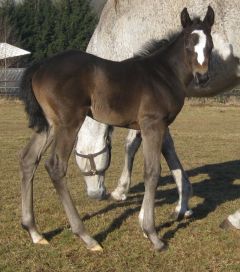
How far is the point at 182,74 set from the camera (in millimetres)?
5375

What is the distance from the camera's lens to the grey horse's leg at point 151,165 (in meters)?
5.09

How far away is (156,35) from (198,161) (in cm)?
589

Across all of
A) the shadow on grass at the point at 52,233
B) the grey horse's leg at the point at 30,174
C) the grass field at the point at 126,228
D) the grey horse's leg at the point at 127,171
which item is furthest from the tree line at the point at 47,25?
the grey horse's leg at the point at 30,174

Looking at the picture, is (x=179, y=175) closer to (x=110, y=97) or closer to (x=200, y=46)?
(x=110, y=97)

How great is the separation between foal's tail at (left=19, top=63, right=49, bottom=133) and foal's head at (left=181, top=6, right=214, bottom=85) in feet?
4.55

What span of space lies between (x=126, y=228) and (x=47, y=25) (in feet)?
152

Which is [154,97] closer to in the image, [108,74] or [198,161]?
[108,74]

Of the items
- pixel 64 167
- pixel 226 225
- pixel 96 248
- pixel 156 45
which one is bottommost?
pixel 226 225

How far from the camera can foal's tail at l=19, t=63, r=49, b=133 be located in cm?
514

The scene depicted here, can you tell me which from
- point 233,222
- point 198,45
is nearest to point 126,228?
point 233,222

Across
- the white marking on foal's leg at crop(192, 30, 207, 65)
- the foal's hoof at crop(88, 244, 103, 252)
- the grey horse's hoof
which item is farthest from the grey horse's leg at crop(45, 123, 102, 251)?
the grey horse's hoof

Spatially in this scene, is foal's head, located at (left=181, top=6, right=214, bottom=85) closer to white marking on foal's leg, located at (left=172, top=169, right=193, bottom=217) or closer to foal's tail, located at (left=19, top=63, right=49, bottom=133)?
foal's tail, located at (left=19, top=63, right=49, bottom=133)

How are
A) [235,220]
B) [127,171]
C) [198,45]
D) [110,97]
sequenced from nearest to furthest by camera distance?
[198,45]
[110,97]
[235,220]
[127,171]

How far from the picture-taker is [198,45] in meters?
4.98
